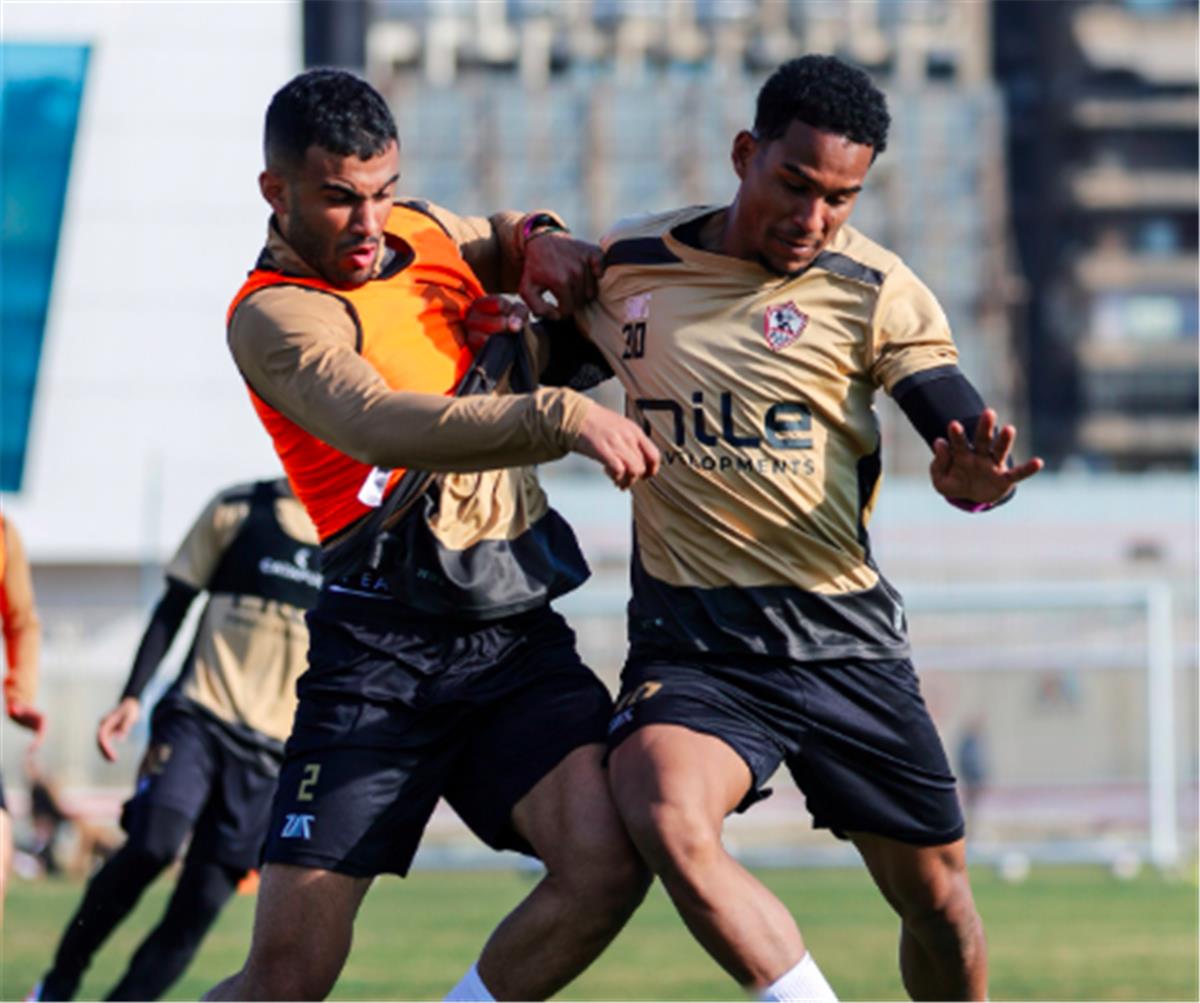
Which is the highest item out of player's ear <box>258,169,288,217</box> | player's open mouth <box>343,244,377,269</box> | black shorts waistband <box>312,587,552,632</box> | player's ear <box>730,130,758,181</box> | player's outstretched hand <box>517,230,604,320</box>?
player's ear <box>730,130,758,181</box>

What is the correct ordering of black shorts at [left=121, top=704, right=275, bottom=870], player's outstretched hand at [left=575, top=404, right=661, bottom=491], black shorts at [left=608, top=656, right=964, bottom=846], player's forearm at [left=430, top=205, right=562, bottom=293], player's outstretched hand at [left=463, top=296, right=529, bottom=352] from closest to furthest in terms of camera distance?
player's outstretched hand at [left=575, top=404, right=661, bottom=491], black shorts at [left=608, top=656, right=964, bottom=846], player's outstretched hand at [left=463, top=296, right=529, bottom=352], player's forearm at [left=430, top=205, right=562, bottom=293], black shorts at [left=121, top=704, right=275, bottom=870]

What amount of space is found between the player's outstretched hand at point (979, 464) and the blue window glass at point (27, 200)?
2354cm

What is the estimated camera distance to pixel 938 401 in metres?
5.41

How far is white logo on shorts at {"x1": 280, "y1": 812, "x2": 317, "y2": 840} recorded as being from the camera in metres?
5.36

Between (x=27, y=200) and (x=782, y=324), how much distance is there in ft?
82.2

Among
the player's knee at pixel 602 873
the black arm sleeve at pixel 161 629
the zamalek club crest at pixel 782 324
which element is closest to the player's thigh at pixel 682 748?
the player's knee at pixel 602 873

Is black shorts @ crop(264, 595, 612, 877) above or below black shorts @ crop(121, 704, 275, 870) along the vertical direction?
above

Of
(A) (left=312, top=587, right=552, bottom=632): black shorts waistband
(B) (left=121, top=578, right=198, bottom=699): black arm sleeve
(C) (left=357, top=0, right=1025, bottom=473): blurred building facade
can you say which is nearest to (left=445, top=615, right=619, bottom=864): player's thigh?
(A) (left=312, top=587, right=552, bottom=632): black shorts waistband

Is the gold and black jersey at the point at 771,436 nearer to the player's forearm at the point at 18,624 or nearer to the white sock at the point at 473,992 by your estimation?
the white sock at the point at 473,992

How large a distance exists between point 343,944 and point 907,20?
6649 centimetres

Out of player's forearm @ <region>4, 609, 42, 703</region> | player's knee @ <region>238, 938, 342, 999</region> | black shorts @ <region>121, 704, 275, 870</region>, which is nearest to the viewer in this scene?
player's knee @ <region>238, 938, 342, 999</region>

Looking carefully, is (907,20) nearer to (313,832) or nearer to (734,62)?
(734,62)

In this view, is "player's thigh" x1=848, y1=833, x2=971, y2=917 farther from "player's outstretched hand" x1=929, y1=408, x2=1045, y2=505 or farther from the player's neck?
the player's neck

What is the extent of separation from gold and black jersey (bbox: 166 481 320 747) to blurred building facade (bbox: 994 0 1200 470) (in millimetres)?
58752
